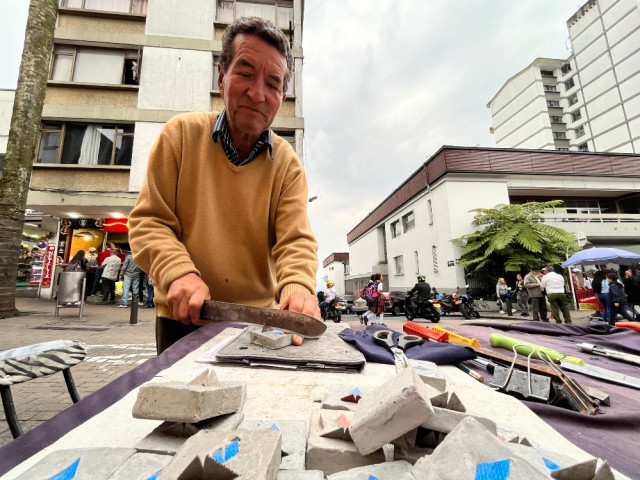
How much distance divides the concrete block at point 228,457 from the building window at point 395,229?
71.3 ft

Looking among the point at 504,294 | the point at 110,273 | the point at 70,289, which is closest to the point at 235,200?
the point at 70,289

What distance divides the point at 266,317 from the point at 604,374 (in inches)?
73.7

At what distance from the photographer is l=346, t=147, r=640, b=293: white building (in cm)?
1529

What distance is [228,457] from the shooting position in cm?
58

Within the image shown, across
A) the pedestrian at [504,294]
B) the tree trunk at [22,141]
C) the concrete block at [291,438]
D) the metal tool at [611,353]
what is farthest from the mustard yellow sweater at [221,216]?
the pedestrian at [504,294]

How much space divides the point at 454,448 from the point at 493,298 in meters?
15.4

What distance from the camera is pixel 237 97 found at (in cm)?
155

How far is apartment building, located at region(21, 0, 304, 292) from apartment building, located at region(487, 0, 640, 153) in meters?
32.8

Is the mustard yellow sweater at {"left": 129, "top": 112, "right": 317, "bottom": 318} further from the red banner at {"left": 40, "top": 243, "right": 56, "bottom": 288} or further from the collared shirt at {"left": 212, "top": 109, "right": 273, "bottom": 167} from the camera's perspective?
the red banner at {"left": 40, "top": 243, "right": 56, "bottom": 288}

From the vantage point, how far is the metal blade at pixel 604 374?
153 centimetres

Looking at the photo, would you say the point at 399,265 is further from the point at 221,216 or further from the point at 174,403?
the point at 174,403

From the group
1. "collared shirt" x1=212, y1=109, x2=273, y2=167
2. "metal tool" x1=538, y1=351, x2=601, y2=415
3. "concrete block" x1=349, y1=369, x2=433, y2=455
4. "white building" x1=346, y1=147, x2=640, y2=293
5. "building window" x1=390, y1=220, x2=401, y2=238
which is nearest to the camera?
"concrete block" x1=349, y1=369, x2=433, y2=455

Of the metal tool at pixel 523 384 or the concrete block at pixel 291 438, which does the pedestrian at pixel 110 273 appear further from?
the metal tool at pixel 523 384

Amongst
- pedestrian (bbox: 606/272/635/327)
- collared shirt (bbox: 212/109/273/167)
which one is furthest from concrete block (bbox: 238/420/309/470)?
pedestrian (bbox: 606/272/635/327)
